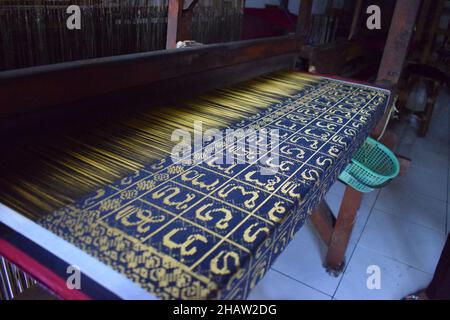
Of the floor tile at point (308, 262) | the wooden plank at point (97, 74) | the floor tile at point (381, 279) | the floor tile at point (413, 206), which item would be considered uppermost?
the wooden plank at point (97, 74)

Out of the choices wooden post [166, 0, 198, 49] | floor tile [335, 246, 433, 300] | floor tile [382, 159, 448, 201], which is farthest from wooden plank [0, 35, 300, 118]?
floor tile [382, 159, 448, 201]

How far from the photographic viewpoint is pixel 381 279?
1.99 metres

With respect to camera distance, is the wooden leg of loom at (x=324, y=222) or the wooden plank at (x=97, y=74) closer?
the wooden plank at (x=97, y=74)

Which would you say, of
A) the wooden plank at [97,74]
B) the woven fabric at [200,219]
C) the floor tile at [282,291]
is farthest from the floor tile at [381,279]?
the wooden plank at [97,74]

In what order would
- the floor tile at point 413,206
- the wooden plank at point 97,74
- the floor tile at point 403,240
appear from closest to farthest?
the wooden plank at point 97,74 → the floor tile at point 403,240 → the floor tile at point 413,206

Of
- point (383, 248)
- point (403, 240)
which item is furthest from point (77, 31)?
point (403, 240)

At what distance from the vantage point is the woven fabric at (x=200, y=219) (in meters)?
0.56

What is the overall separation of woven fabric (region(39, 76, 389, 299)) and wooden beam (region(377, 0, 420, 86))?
0.93m

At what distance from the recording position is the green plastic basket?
1574 millimetres

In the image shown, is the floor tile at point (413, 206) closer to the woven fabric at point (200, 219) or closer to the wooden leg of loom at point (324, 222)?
the wooden leg of loom at point (324, 222)

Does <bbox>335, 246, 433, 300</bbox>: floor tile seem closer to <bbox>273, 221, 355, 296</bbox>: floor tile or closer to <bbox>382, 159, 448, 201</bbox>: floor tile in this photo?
<bbox>273, 221, 355, 296</bbox>: floor tile

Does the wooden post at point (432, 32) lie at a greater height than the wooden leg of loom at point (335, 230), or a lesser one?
greater

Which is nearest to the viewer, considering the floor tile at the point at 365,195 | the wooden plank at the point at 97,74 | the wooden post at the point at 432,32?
the wooden plank at the point at 97,74
